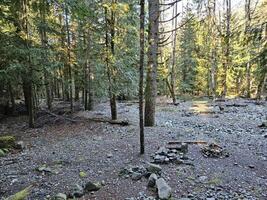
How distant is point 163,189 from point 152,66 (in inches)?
259

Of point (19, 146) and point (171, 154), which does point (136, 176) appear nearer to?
point (171, 154)

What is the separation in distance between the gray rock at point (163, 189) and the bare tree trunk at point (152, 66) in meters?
5.85

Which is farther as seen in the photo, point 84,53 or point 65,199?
point 84,53

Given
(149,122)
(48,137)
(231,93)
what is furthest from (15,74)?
(231,93)

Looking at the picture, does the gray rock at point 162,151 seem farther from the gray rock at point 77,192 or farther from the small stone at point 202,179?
the gray rock at point 77,192

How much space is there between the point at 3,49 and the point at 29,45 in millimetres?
1310

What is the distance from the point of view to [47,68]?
43.9 ft

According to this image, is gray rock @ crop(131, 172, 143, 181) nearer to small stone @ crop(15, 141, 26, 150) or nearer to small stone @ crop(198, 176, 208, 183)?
small stone @ crop(198, 176, 208, 183)

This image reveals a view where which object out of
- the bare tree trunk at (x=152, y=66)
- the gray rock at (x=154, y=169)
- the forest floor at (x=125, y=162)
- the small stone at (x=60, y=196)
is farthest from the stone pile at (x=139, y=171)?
the bare tree trunk at (x=152, y=66)

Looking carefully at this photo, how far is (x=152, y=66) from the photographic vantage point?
11742 mm

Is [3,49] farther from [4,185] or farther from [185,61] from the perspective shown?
[185,61]

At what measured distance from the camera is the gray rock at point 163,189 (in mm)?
5855

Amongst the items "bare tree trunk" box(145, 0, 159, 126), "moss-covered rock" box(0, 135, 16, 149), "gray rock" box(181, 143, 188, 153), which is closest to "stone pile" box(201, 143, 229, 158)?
"gray rock" box(181, 143, 188, 153)

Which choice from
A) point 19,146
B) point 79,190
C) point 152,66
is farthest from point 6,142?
point 152,66
